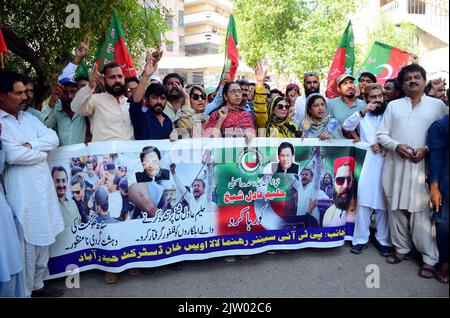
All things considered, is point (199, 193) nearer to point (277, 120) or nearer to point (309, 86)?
point (277, 120)

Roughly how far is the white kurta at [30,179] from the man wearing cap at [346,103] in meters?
2.90

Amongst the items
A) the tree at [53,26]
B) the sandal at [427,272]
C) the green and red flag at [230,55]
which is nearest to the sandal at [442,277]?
the sandal at [427,272]

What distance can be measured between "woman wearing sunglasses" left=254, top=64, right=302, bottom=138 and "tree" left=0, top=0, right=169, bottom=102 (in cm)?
325

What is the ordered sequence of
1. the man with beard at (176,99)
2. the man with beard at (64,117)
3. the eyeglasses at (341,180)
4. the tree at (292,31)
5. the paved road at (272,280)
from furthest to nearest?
1. the tree at (292,31)
2. the man with beard at (176,99)
3. the eyeglasses at (341,180)
4. the man with beard at (64,117)
5. the paved road at (272,280)

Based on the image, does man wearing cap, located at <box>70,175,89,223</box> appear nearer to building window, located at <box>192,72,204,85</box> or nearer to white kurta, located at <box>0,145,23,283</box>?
white kurta, located at <box>0,145,23,283</box>

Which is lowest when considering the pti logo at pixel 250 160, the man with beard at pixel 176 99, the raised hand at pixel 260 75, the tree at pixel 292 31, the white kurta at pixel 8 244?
the white kurta at pixel 8 244

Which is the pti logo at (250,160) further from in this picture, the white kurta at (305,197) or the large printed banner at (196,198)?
the white kurta at (305,197)

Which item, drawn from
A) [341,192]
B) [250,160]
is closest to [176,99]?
[250,160]

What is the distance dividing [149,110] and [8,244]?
1505mm

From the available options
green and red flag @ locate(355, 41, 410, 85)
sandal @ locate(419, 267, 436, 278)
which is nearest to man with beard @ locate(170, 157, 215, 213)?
sandal @ locate(419, 267, 436, 278)

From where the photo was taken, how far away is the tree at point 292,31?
13844mm

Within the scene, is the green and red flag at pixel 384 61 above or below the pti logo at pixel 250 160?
above

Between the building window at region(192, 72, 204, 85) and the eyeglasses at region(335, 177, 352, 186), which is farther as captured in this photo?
the building window at region(192, 72, 204, 85)

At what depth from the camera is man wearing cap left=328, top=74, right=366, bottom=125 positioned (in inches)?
154
